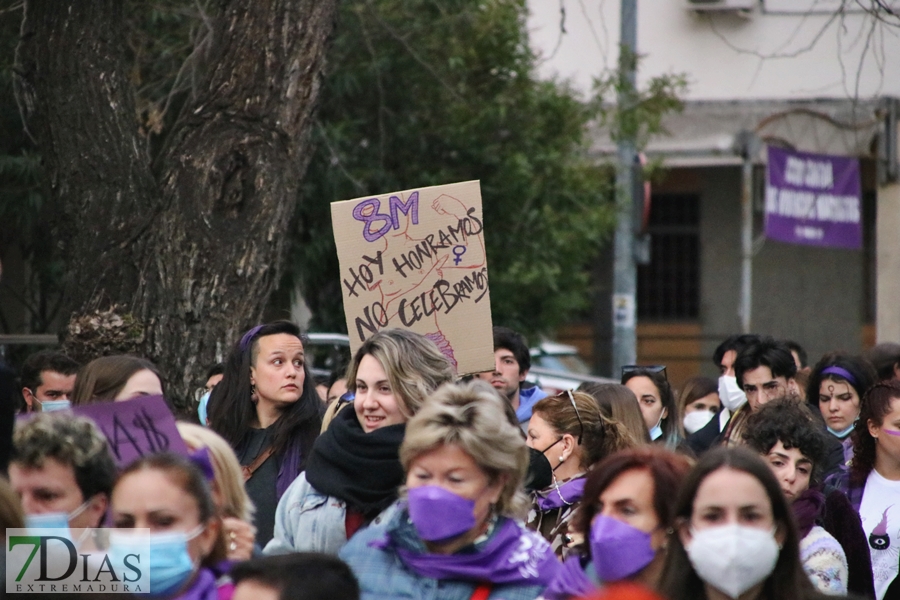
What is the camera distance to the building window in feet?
73.7

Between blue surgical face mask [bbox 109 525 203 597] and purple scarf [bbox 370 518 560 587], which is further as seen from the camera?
purple scarf [bbox 370 518 560 587]

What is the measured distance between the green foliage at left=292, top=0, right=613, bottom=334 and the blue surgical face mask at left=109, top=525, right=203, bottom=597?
27.2 feet

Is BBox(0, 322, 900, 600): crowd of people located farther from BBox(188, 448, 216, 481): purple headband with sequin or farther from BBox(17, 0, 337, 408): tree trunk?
BBox(17, 0, 337, 408): tree trunk

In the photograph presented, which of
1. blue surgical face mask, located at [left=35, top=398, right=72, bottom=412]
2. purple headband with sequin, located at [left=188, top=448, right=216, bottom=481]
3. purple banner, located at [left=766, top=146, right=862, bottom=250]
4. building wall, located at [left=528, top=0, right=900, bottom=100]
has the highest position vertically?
building wall, located at [left=528, top=0, right=900, bottom=100]

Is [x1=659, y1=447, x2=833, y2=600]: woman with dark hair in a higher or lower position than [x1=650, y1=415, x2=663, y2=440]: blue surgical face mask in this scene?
higher

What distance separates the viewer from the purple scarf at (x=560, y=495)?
191 inches

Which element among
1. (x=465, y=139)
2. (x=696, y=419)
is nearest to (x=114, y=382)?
(x=696, y=419)

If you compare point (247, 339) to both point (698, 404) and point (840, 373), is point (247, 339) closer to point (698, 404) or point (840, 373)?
point (840, 373)

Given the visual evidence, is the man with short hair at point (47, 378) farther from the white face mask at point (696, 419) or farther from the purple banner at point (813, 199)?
the purple banner at point (813, 199)

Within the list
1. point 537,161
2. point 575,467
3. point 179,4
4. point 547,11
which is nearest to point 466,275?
point 575,467

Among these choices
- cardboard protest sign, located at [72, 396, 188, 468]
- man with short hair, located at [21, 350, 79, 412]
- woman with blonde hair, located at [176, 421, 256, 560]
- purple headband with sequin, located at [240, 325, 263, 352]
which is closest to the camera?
woman with blonde hair, located at [176, 421, 256, 560]

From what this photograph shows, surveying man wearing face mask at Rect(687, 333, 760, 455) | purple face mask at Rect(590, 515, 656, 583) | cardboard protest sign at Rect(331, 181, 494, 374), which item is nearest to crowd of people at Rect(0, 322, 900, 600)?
purple face mask at Rect(590, 515, 656, 583)

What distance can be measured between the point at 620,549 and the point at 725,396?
452cm

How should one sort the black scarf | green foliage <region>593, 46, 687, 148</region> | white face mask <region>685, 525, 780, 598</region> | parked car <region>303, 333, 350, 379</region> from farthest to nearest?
1. green foliage <region>593, 46, 687, 148</region>
2. parked car <region>303, 333, 350, 379</region>
3. the black scarf
4. white face mask <region>685, 525, 780, 598</region>
